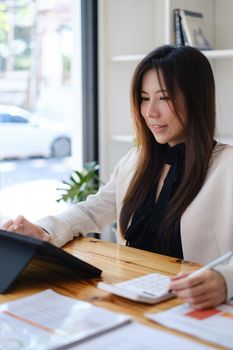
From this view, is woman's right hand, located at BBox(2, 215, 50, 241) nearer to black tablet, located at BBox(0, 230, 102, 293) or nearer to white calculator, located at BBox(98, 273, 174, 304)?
black tablet, located at BBox(0, 230, 102, 293)

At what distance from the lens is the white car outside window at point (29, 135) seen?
3.55 meters

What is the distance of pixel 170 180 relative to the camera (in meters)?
1.98

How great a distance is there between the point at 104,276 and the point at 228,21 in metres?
2.48

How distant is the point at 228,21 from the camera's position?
11.6 ft

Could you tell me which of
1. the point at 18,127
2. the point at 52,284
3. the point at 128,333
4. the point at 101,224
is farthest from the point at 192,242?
the point at 18,127

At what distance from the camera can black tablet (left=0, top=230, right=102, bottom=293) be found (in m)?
1.34

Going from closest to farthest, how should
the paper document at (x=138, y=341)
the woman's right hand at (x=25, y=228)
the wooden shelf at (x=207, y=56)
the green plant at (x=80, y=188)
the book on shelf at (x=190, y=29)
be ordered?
1. the paper document at (x=138, y=341)
2. the woman's right hand at (x=25, y=228)
3. the wooden shelf at (x=207, y=56)
4. the book on shelf at (x=190, y=29)
5. the green plant at (x=80, y=188)

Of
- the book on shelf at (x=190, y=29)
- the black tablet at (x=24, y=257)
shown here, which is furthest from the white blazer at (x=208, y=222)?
the book on shelf at (x=190, y=29)

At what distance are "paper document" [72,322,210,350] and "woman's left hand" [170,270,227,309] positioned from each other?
0.13 m

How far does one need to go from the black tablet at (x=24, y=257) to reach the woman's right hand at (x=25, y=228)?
26 centimetres

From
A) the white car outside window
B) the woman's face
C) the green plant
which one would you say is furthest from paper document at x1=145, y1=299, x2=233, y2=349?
the white car outside window

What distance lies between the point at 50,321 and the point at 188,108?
101 cm

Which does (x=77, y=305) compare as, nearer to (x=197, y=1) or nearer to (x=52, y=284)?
(x=52, y=284)

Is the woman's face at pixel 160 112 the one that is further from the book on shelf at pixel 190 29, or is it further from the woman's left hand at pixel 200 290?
the book on shelf at pixel 190 29
